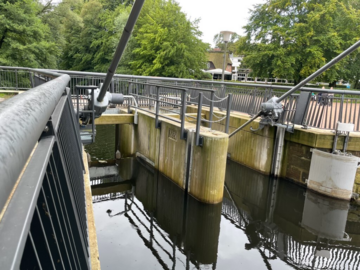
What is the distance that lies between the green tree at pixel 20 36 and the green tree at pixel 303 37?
56.2ft

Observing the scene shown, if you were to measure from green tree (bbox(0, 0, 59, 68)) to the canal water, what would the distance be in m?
13.3

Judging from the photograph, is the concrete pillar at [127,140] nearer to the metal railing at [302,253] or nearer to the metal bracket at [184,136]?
the metal bracket at [184,136]

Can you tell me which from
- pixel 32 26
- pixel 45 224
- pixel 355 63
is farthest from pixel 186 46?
pixel 45 224

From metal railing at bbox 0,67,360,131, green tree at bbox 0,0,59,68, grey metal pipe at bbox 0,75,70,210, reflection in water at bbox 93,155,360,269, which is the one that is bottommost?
reflection in water at bbox 93,155,360,269

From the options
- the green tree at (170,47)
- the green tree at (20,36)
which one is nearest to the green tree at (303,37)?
the green tree at (170,47)

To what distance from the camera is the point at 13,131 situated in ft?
1.92

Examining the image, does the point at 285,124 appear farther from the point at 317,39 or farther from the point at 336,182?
the point at 317,39

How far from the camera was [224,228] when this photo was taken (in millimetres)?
6895

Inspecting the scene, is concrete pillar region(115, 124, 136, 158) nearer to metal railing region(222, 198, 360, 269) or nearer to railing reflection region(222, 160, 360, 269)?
railing reflection region(222, 160, 360, 269)

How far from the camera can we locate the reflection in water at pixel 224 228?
5.72m

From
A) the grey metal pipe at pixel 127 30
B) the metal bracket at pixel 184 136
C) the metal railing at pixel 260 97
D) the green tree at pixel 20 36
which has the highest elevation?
the green tree at pixel 20 36

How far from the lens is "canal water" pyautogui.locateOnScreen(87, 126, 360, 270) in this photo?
572cm

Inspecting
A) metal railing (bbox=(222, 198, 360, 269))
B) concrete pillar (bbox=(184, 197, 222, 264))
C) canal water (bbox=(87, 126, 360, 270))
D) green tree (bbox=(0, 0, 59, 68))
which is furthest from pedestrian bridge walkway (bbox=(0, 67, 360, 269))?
green tree (bbox=(0, 0, 59, 68))

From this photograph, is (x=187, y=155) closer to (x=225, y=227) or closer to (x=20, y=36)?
(x=225, y=227)
